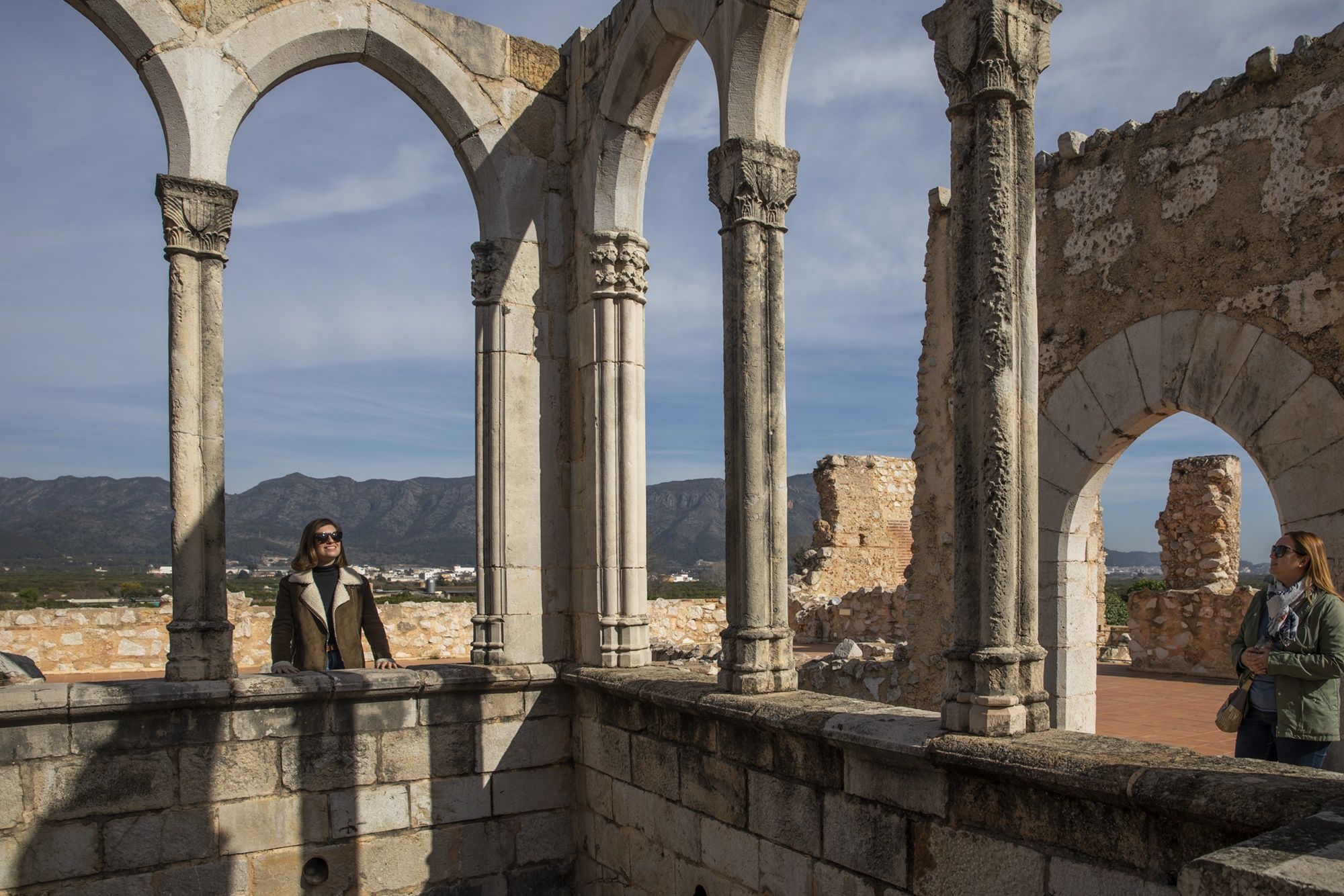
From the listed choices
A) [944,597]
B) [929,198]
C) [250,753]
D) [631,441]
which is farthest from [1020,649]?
[929,198]

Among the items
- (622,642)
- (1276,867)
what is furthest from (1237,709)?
(622,642)

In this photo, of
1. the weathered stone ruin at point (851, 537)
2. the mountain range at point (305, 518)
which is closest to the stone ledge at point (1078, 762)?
the weathered stone ruin at point (851, 537)

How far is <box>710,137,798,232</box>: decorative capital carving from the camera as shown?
474 cm

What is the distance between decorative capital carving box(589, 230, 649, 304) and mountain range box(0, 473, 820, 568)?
79.5 metres

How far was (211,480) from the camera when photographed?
5227 mm

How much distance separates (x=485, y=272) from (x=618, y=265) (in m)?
0.80

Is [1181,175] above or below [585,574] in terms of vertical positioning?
above

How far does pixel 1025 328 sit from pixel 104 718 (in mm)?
4328

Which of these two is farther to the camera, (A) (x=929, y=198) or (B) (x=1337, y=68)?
(A) (x=929, y=198)

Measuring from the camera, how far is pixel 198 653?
5.09 meters

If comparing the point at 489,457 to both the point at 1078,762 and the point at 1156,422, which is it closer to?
the point at 1078,762

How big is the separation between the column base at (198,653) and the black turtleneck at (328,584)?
0.53 metres

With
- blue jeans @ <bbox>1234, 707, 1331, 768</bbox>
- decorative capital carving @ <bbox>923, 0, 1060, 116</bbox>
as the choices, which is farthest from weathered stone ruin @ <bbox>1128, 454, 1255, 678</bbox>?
decorative capital carving @ <bbox>923, 0, 1060, 116</bbox>

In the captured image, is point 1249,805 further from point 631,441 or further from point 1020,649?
point 631,441
